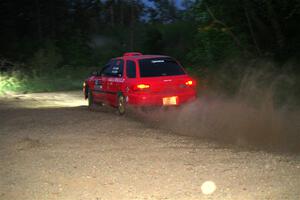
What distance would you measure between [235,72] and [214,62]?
9.57 feet

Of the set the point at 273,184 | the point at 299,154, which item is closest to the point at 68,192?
the point at 273,184

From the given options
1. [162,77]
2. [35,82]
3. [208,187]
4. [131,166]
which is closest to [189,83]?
[162,77]

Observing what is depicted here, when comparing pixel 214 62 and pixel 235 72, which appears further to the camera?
pixel 214 62

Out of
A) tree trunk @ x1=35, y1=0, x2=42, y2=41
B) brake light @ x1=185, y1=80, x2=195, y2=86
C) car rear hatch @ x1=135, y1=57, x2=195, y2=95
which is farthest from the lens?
tree trunk @ x1=35, y1=0, x2=42, y2=41

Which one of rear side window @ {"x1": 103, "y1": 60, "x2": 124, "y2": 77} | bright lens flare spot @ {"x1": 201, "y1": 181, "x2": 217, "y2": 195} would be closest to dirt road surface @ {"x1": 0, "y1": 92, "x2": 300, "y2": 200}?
bright lens flare spot @ {"x1": 201, "y1": 181, "x2": 217, "y2": 195}

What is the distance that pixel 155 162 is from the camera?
8648 mm

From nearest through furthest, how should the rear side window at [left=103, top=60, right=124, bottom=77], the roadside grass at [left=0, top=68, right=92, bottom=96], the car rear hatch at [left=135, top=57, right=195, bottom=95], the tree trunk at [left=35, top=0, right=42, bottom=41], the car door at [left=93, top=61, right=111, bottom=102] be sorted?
1. the car rear hatch at [left=135, top=57, right=195, bottom=95]
2. the rear side window at [left=103, top=60, right=124, bottom=77]
3. the car door at [left=93, top=61, right=111, bottom=102]
4. the roadside grass at [left=0, top=68, right=92, bottom=96]
5. the tree trunk at [left=35, top=0, right=42, bottom=41]

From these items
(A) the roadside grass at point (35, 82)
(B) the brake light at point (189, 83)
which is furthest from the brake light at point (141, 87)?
(A) the roadside grass at point (35, 82)

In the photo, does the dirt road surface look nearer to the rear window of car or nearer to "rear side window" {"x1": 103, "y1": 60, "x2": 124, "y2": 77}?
the rear window of car

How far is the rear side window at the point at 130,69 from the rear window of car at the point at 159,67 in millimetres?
173

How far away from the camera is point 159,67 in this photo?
14.9m

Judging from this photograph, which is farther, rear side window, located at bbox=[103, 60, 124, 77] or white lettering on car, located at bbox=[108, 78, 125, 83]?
rear side window, located at bbox=[103, 60, 124, 77]

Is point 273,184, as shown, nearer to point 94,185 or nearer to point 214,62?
point 94,185

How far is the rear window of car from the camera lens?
14617mm
